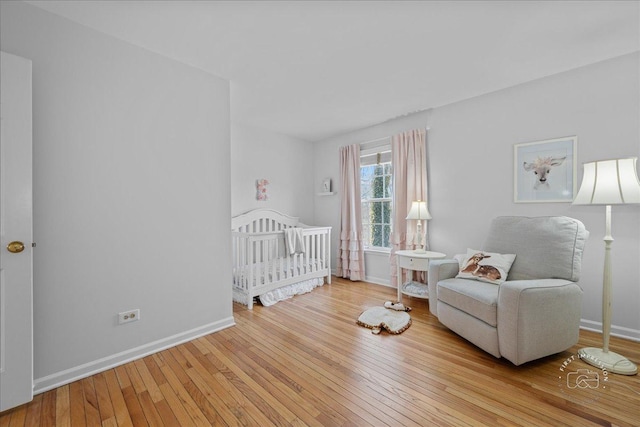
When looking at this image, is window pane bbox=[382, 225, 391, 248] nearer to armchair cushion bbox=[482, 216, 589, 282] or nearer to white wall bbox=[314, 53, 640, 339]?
white wall bbox=[314, 53, 640, 339]

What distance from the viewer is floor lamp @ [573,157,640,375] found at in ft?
5.85

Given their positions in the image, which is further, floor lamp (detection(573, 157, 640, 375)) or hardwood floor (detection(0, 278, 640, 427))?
floor lamp (detection(573, 157, 640, 375))

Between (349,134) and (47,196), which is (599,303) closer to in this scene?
(349,134)

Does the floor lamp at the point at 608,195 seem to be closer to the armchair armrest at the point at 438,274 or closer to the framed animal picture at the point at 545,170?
the framed animal picture at the point at 545,170

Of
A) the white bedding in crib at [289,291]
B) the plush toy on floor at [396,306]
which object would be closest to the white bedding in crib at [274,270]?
the white bedding in crib at [289,291]

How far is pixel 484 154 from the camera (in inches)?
118

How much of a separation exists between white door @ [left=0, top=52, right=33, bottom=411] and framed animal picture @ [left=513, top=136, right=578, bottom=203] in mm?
3914

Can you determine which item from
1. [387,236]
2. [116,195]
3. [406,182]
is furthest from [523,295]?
[116,195]

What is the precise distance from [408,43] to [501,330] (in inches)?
86.2

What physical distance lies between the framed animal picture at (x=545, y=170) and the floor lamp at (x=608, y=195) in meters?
0.61

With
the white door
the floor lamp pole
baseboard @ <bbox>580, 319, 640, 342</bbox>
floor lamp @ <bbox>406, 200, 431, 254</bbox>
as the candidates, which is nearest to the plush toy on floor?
floor lamp @ <bbox>406, 200, 431, 254</bbox>

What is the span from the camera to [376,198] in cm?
411

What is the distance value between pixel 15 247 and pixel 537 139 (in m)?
4.12

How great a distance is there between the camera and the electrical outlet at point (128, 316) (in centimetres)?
196
